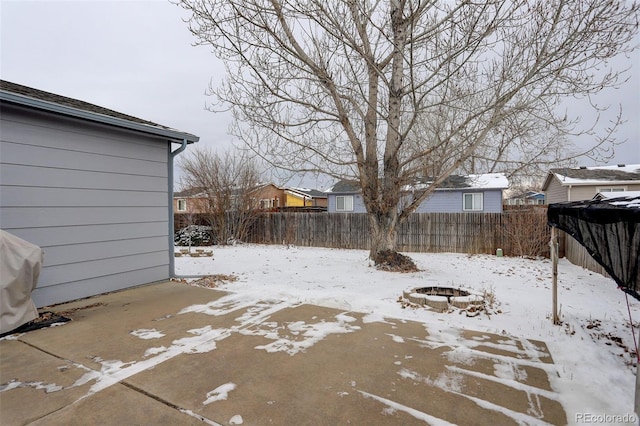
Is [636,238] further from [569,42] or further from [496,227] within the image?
[496,227]

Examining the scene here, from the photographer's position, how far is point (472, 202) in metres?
15.9

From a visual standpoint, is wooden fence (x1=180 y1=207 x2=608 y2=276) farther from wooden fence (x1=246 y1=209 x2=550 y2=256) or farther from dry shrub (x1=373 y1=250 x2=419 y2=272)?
dry shrub (x1=373 y1=250 x2=419 y2=272)

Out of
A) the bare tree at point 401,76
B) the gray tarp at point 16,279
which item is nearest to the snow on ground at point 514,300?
the bare tree at point 401,76

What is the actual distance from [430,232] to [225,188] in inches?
322

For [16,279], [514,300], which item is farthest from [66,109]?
[514,300]

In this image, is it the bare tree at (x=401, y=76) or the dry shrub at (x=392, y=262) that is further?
the dry shrub at (x=392, y=262)

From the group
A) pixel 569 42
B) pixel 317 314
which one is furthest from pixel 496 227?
pixel 317 314

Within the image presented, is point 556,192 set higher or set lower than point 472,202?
higher

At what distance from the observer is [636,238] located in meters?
2.08

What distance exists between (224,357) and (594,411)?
267 cm

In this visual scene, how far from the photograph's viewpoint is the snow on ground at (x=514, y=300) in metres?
2.42

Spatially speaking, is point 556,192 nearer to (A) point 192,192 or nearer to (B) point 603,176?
(B) point 603,176

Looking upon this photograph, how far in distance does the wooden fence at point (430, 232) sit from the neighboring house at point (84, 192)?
280 inches
